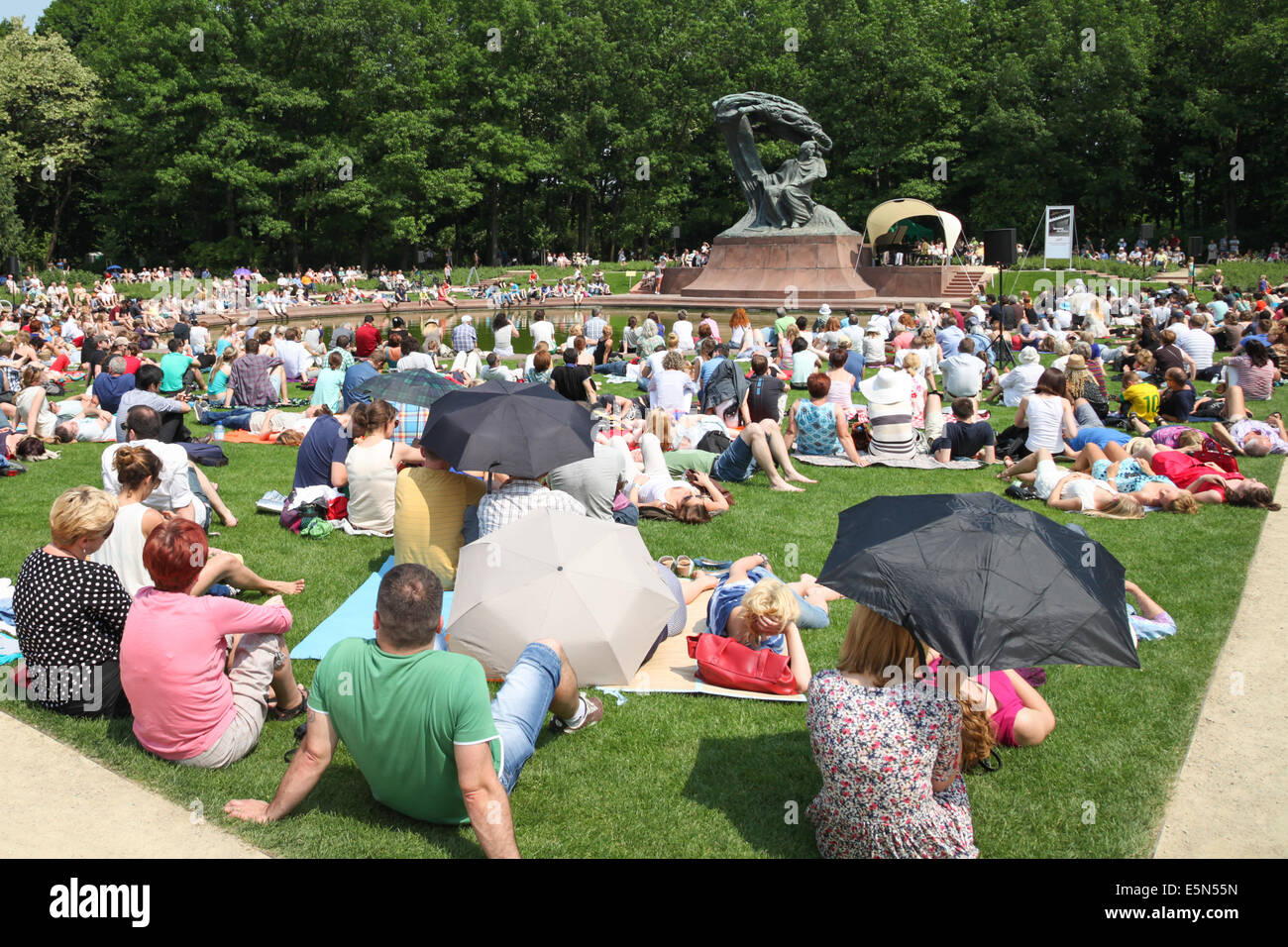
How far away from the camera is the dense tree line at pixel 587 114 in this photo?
160 ft

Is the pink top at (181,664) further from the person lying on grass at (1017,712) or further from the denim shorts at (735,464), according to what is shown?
the denim shorts at (735,464)

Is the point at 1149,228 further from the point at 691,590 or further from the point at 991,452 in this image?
the point at 691,590

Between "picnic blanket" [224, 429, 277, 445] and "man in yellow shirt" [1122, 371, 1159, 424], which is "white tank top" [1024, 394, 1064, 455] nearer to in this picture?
"man in yellow shirt" [1122, 371, 1159, 424]

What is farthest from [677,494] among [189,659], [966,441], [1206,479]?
[189,659]

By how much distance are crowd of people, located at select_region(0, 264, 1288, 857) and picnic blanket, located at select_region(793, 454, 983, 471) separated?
0.19 ft

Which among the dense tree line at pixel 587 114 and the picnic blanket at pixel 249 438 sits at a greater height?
the dense tree line at pixel 587 114

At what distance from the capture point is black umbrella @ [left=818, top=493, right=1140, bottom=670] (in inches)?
160

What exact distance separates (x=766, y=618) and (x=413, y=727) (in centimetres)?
217

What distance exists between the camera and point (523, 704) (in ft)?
15.5

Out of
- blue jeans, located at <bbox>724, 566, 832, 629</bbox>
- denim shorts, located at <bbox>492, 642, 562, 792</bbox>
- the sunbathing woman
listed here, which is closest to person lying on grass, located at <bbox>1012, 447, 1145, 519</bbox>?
the sunbathing woman

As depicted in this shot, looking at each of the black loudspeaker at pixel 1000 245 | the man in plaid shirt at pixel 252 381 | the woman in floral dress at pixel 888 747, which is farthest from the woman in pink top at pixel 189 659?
the black loudspeaker at pixel 1000 245

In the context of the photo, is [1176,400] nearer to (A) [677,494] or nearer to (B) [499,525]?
(A) [677,494]

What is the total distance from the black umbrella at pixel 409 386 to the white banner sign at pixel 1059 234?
37.0 meters

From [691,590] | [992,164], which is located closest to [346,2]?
[992,164]
